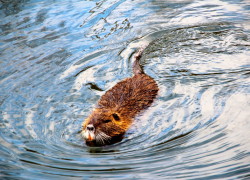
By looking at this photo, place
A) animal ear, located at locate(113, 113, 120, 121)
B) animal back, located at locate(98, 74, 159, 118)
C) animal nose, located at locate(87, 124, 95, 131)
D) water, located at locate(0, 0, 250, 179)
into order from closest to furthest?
water, located at locate(0, 0, 250, 179), animal nose, located at locate(87, 124, 95, 131), animal ear, located at locate(113, 113, 120, 121), animal back, located at locate(98, 74, 159, 118)

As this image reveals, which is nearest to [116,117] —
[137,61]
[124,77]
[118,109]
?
[118,109]

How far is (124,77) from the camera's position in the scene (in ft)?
16.2

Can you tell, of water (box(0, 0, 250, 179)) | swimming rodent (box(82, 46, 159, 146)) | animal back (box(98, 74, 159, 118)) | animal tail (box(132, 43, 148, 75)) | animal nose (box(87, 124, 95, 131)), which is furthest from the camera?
animal tail (box(132, 43, 148, 75))

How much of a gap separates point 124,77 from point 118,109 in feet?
3.87

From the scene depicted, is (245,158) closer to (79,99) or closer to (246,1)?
(79,99)

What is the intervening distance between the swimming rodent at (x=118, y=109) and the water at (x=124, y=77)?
0.14 m

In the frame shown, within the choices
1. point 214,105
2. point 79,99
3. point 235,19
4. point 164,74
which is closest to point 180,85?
point 164,74

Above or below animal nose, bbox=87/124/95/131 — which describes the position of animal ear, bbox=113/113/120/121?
below

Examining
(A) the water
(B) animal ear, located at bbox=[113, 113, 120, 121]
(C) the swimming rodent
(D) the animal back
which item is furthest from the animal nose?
(D) the animal back

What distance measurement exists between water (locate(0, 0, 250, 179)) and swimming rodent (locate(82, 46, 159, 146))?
5.7 inches

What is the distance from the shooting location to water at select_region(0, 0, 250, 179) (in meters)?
3.02

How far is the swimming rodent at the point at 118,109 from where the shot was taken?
3.46 metres

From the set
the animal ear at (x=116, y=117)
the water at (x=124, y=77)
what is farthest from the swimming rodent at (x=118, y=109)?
the water at (x=124, y=77)

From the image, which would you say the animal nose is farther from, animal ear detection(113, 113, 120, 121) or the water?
animal ear detection(113, 113, 120, 121)
